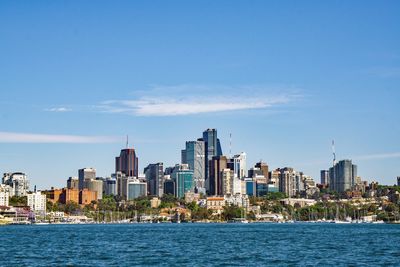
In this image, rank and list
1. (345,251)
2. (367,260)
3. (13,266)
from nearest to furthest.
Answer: (13,266) → (367,260) → (345,251)

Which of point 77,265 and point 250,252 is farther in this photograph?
point 250,252

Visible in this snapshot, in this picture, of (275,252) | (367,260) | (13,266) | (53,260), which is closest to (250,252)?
(275,252)

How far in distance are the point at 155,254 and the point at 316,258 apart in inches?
593

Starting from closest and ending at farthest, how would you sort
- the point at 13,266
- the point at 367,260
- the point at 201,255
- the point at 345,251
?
the point at 13,266 < the point at 367,260 < the point at 201,255 < the point at 345,251

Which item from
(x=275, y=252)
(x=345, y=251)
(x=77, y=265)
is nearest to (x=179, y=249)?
(x=275, y=252)

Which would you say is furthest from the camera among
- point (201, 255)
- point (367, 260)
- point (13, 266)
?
point (201, 255)

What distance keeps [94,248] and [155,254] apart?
11.2 meters

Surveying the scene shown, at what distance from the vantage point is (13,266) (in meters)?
63.6

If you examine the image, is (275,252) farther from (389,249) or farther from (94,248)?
(94,248)

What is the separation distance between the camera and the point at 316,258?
7056 cm

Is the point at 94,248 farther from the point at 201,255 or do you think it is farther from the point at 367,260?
the point at 367,260

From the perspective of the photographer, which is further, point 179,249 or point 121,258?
point 179,249

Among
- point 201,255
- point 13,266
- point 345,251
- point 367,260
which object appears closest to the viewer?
point 13,266

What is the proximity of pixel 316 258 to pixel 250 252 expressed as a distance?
31.8ft
